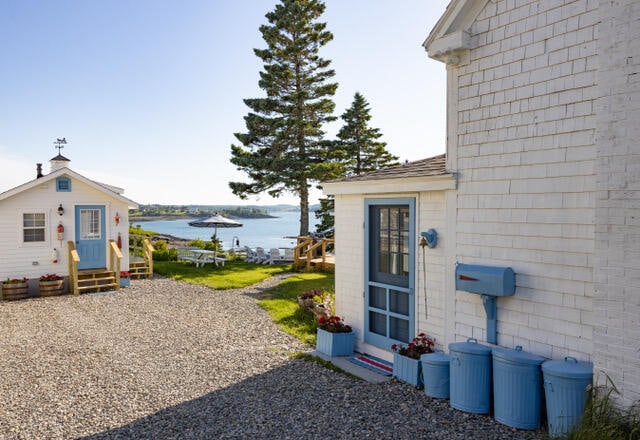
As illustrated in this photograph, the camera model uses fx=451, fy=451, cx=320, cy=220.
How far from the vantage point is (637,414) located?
4145 mm

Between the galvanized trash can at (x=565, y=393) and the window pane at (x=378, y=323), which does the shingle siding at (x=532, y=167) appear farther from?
the window pane at (x=378, y=323)

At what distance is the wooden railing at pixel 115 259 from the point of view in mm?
14539

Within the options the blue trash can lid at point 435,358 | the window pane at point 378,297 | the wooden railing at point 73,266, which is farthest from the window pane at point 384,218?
the wooden railing at point 73,266

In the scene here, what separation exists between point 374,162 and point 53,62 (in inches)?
725

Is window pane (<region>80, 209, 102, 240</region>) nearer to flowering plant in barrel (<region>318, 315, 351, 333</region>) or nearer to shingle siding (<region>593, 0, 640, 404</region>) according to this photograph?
flowering plant in barrel (<region>318, 315, 351, 333</region>)

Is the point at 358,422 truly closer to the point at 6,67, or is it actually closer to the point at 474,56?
the point at 474,56

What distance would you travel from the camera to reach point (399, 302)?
23.6 feet

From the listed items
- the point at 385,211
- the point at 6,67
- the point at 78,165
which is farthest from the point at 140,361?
the point at 6,67

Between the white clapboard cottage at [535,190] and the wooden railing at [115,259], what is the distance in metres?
10.5

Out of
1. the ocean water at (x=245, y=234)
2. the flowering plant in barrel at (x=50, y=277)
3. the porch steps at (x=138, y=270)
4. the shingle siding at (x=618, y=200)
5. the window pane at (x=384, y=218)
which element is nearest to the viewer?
the shingle siding at (x=618, y=200)

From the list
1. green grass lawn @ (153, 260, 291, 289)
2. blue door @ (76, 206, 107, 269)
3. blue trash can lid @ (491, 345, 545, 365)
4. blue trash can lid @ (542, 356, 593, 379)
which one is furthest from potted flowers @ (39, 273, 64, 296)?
blue trash can lid @ (542, 356, 593, 379)

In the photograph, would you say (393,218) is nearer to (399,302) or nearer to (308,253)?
(399,302)

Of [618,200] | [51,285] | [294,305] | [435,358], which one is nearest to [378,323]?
[435,358]

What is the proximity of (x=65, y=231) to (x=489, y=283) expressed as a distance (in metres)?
13.8
